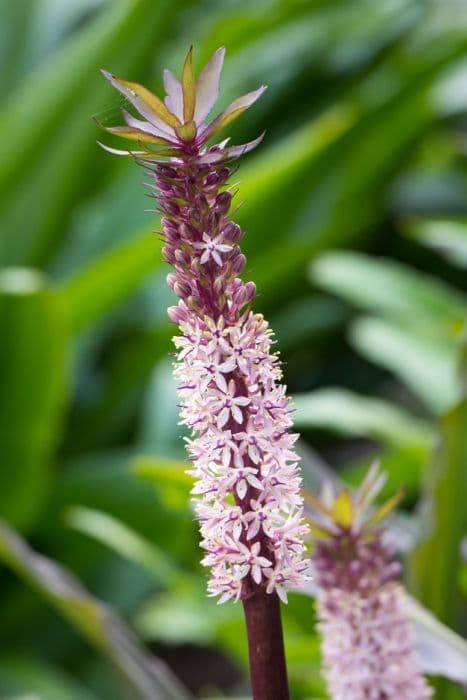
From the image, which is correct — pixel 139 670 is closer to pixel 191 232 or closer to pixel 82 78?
pixel 191 232

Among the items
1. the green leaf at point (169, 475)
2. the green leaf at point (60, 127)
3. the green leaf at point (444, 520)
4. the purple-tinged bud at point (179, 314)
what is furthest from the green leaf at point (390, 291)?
the purple-tinged bud at point (179, 314)

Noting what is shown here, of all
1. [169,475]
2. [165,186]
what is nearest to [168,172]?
[165,186]

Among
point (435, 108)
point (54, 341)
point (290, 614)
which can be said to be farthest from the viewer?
point (435, 108)

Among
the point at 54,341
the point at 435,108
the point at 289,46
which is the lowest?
A: the point at 54,341

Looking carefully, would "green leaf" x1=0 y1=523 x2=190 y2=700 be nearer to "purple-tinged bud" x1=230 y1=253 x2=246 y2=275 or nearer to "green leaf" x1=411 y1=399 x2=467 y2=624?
"green leaf" x1=411 y1=399 x2=467 y2=624

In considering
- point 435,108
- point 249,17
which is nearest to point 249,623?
point 249,17

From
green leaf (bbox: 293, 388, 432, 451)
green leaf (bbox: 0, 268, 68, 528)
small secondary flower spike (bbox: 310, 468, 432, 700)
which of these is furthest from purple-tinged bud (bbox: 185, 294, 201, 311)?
green leaf (bbox: 0, 268, 68, 528)

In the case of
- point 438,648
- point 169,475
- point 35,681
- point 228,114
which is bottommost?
point 35,681

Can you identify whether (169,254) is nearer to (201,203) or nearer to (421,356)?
(201,203)
